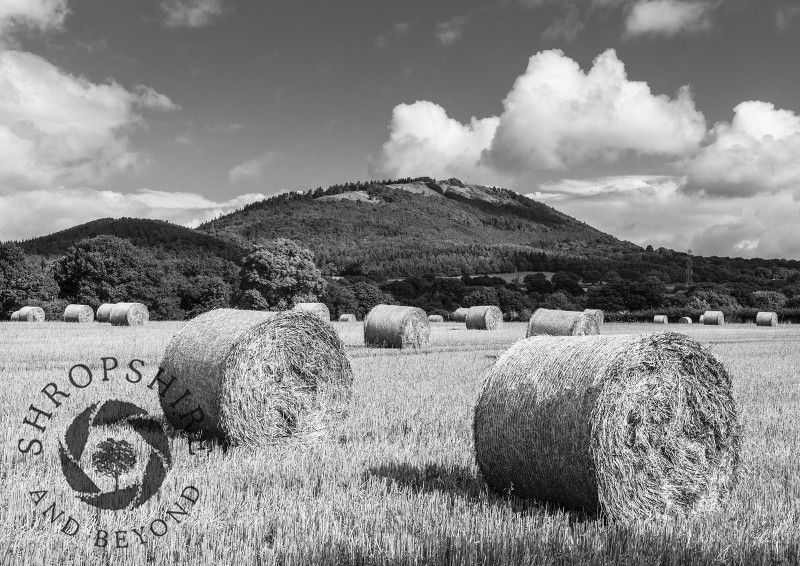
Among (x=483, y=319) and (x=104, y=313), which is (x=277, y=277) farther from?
(x=483, y=319)

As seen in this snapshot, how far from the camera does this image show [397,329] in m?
25.6

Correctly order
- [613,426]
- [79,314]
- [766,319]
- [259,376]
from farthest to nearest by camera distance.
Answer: [766,319]
[79,314]
[259,376]
[613,426]

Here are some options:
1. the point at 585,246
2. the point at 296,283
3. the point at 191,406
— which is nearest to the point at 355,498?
the point at 191,406

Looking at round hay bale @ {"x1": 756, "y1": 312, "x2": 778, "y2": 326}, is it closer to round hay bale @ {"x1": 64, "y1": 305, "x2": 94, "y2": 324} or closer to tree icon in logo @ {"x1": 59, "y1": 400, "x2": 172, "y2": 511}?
round hay bale @ {"x1": 64, "y1": 305, "x2": 94, "y2": 324}

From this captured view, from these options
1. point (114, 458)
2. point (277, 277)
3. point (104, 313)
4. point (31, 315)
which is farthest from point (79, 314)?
point (114, 458)

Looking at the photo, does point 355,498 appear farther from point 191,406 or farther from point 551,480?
point 191,406

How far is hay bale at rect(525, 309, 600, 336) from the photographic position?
24875mm

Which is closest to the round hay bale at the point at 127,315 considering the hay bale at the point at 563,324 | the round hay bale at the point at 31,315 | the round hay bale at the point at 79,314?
the round hay bale at the point at 79,314

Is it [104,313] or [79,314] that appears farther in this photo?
[79,314]

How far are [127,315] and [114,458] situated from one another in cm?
3516

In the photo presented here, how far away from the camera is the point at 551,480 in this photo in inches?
251

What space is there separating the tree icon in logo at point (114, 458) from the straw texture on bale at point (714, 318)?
49.9 meters

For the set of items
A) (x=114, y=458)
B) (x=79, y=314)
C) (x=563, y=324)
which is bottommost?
(x=114, y=458)

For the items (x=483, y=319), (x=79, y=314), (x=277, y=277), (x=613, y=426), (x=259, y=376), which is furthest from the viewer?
(x=277, y=277)
